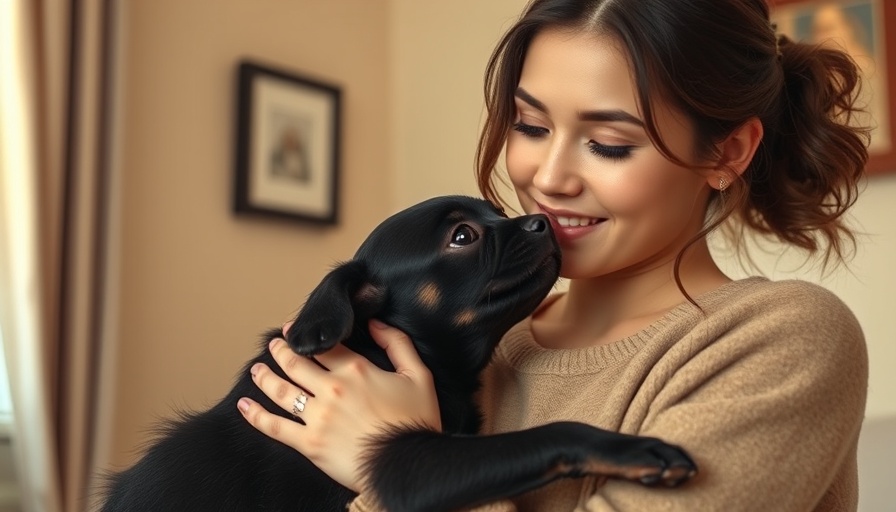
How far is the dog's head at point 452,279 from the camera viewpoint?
1.32 metres

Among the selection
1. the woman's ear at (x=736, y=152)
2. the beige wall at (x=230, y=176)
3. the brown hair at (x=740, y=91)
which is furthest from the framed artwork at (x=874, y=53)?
the woman's ear at (x=736, y=152)

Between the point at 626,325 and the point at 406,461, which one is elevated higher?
the point at 626,325

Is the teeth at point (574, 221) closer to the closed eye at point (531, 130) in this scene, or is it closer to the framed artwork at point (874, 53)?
the closed eye at point (531, 130)

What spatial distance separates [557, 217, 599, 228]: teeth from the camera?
136cm

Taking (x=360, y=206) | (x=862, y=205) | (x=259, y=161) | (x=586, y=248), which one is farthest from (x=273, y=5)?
(x=586, y=248)

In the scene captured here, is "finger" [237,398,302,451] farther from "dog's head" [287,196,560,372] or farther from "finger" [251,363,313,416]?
"dog's head" [287,196,560,372]

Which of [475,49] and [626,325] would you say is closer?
[626,325]

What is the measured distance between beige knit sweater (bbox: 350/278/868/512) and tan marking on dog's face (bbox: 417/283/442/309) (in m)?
Answer: 0.20

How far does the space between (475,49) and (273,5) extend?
0.69 metres

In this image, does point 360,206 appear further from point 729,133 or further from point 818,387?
point 818,387

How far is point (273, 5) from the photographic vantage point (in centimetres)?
315

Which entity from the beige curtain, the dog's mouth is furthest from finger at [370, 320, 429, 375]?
the beige curtain

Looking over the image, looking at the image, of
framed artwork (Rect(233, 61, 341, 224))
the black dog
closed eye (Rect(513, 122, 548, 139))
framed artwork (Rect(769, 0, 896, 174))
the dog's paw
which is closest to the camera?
the dog's paw

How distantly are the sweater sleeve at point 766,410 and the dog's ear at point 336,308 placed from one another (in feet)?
1.16
